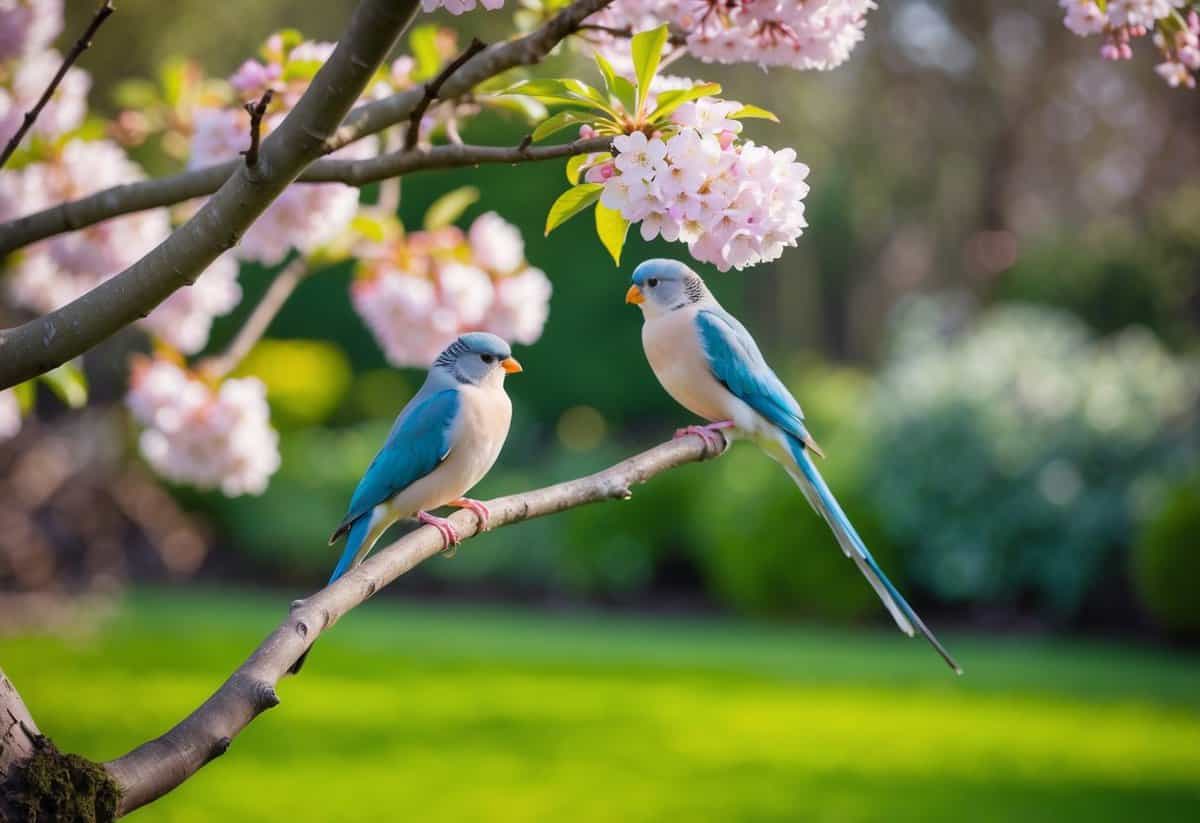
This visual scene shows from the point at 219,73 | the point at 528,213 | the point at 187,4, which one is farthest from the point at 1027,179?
the point at 187,4

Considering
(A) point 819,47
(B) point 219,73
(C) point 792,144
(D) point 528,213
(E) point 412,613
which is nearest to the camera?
(A) point 819,47

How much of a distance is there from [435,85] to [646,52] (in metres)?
0.28

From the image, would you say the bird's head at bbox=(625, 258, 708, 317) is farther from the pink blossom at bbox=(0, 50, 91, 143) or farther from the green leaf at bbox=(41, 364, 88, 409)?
the pink blossom at bbox=(0, 50, 91, 143)

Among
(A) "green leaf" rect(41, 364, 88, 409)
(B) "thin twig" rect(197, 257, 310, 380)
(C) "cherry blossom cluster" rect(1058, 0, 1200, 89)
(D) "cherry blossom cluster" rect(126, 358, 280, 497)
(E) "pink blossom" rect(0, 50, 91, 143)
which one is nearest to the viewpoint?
(C) "cherry blossom cluster" rect(1058, 0, 1200, 89)

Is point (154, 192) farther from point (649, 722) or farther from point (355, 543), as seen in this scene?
point (649, 722)

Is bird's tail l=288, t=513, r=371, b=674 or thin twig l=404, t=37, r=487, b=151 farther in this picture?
bird's tail l=288, t=513, r=371, b=674

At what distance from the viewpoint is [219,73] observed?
16.2 meters

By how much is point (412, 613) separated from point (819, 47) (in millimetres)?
8666

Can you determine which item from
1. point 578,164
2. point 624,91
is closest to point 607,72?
point 624,91

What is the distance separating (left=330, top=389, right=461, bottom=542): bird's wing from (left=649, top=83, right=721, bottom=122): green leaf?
0.69 m

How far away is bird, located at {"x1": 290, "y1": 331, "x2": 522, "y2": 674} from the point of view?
2.29m

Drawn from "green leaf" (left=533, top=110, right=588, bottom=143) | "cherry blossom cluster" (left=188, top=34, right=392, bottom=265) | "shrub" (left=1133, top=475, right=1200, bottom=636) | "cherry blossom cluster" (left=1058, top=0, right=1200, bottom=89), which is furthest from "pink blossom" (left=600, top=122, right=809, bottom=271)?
"shrub" (left=1133, top=475, right=1200, bottom=636)

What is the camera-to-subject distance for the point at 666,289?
2461mm

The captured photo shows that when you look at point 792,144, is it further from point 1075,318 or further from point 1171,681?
point 1171,681
